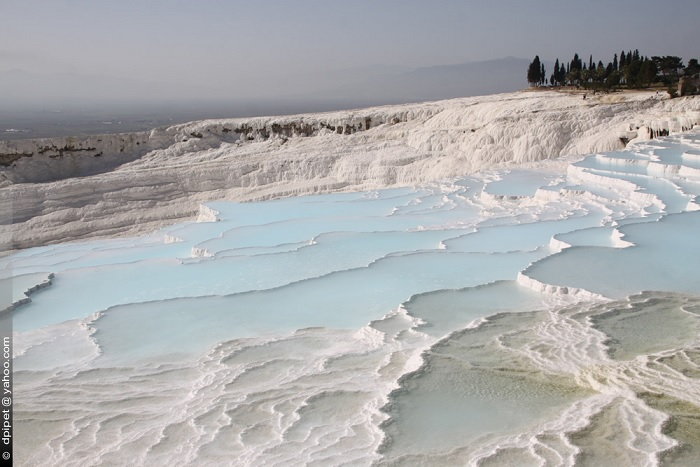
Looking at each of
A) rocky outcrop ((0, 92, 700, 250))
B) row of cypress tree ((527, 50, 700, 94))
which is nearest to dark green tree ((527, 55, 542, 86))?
row of cypress tree ((527, 50, 700, 94))

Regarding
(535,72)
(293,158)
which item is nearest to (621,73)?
(535,72)

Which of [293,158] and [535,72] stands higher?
[535,72]

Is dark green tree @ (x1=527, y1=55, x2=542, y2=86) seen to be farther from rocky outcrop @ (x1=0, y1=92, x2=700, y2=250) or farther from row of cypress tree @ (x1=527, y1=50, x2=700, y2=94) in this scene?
rocky outcrop @ (x1=0, y1=92, x2=700, y2=250)

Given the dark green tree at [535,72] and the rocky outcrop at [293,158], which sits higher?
the dark green tree at [535,72]

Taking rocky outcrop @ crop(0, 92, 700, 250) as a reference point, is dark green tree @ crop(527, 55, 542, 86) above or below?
above

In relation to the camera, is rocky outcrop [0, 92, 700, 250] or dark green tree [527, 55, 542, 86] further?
dark green tree [527, 55, 542, 86]

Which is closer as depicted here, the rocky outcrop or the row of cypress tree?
the rocky outcrop

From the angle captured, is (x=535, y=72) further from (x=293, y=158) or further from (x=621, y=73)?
(x=293, y=158)

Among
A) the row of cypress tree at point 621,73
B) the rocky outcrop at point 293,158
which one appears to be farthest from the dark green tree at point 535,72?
the rocky outcrop at point 293,158

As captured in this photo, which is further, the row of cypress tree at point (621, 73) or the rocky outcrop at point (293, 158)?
the row of cypress tree at point (621, 73)

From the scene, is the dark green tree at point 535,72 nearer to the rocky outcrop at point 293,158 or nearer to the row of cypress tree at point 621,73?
the row of cypress tree at point 621,73
